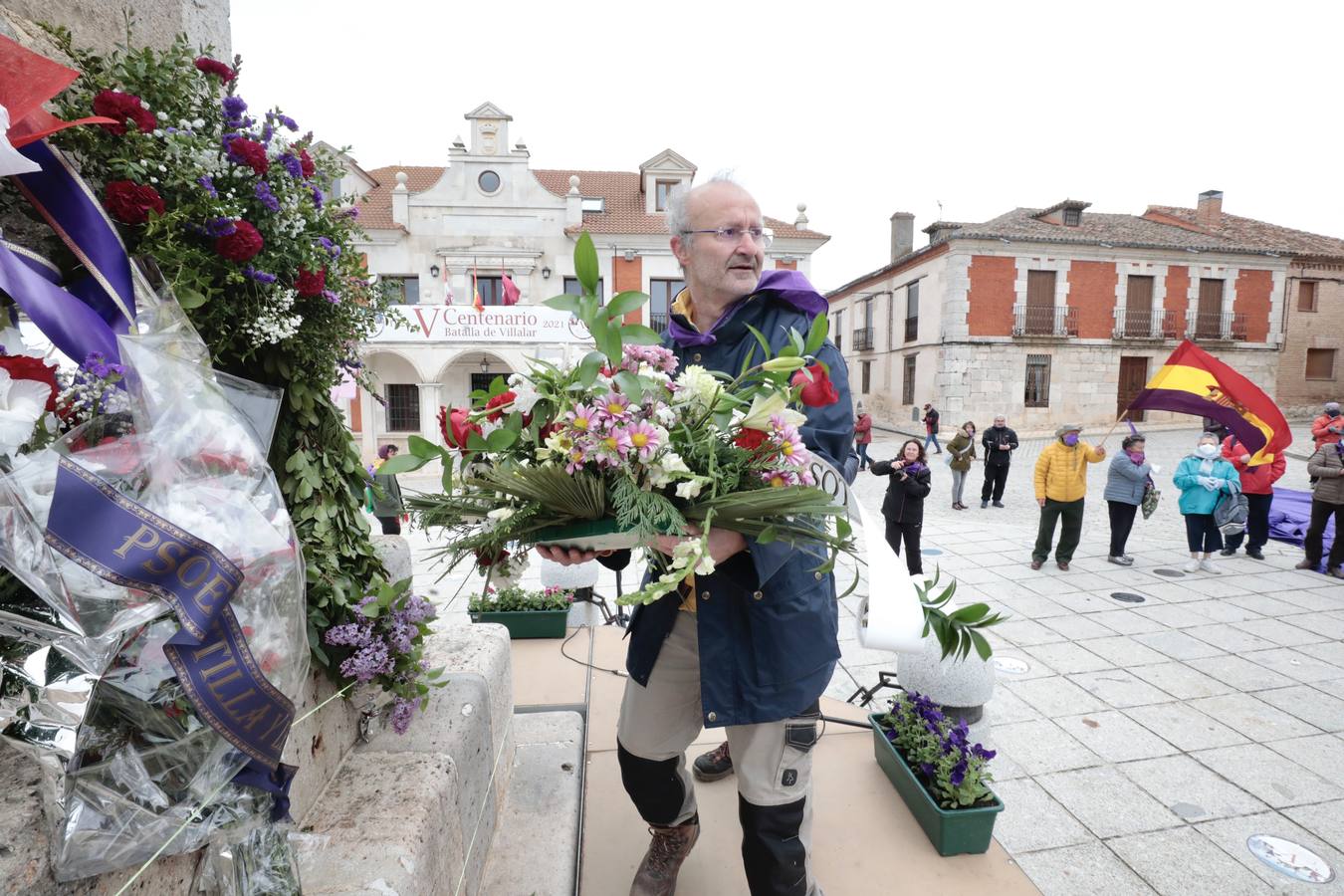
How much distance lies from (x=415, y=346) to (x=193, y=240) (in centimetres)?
1802

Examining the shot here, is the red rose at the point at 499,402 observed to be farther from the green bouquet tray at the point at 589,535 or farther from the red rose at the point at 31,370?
the red rose at the point at 31,370

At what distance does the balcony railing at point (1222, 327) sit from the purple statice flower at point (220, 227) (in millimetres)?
31470

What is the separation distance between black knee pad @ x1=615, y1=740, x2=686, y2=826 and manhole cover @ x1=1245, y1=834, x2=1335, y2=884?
261 cm

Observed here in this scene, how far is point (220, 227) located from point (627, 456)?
1.04 m

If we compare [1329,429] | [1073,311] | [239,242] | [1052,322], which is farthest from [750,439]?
[1073,311]

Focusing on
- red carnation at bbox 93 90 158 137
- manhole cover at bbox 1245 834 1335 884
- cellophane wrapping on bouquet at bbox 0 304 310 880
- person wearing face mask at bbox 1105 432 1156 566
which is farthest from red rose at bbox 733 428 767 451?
person wearing face mask at bbox 1105 432 1156 566

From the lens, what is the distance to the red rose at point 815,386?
1457 mm

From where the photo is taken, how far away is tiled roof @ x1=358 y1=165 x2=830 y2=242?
20450mm

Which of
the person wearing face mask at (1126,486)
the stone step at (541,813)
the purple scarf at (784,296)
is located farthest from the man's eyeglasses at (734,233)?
the person wearing face mask at (1126,486)

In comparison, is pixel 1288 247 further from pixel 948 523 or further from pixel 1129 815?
pixel 1129 815

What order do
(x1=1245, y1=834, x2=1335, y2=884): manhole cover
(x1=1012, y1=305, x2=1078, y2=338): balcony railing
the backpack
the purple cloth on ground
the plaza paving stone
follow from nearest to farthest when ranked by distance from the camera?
(x1=1245, y1=834, x2=1335, y2=884): manhole cover, the plaza paving stone, the backpack, the purple cloth on ground, (x1=1012, y1=305, x2=1078, y2=338): balcony railing

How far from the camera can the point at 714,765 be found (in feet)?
9.73

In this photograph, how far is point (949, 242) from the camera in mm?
23297

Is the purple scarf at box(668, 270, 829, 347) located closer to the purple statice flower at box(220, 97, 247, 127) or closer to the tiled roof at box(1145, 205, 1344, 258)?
the purple statice flower at box(220, 97, 247, 127)
